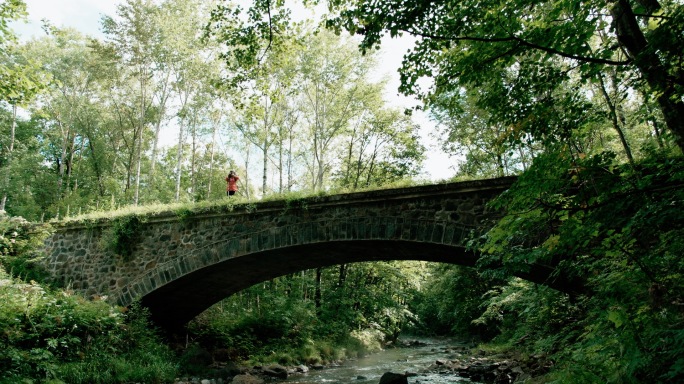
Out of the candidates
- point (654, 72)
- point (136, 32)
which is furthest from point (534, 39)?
point (136, 32)

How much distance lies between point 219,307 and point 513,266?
12.9m

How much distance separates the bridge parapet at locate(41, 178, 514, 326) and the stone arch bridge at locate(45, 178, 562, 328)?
0.02 meters

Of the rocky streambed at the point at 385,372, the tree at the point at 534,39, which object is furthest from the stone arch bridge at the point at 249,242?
the tree at the point at 534,39

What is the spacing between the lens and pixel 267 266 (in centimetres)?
1001

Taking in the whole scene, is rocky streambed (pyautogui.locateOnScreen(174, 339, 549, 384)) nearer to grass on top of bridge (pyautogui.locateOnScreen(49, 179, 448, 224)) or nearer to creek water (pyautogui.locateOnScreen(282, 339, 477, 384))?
creek water (pyautogui.locateOnScreen(282, 339, 477, 384))

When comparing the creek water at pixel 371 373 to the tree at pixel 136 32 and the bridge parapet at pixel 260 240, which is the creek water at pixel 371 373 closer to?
the bridge parapet at pixel 260 240

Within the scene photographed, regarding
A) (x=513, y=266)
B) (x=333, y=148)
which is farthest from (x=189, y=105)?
(x=513, y=266)

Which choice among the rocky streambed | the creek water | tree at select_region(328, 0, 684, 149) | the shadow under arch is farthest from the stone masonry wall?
the creek water

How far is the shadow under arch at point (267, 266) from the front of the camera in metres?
7.96

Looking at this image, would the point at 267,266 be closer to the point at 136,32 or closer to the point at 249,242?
the point at 249,242

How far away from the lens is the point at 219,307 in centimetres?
1454

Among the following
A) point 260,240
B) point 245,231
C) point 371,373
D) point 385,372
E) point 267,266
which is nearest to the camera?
point 260,240

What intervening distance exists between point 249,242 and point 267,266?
4.25 feet

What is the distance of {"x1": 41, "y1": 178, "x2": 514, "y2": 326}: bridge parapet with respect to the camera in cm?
729
